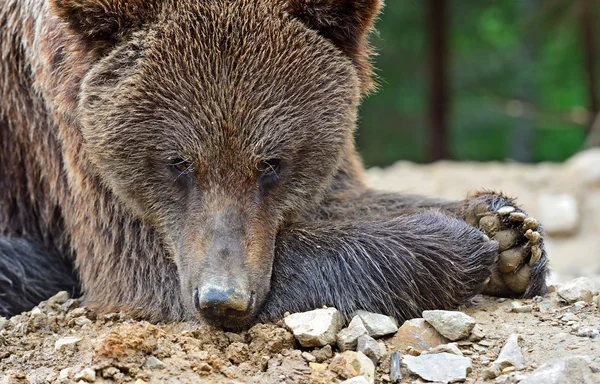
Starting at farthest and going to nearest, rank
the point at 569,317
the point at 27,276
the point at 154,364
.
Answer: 1. the point at 27,276
2. the point at 569,317
3. the point at 154,364

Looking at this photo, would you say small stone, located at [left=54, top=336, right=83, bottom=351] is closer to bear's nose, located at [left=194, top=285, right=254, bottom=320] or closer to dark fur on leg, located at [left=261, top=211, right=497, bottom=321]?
bear's nose, located at [left=194, top=285, right=254, bottom=320]

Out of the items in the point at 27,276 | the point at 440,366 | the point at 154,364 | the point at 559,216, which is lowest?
the point at 27,276

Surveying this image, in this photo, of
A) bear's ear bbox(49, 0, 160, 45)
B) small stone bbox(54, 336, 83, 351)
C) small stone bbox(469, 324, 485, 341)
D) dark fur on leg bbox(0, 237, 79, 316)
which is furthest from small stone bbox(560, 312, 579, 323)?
dark fur on leg bbox(0, 237, 79, 316)

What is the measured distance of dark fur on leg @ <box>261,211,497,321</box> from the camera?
362 cm

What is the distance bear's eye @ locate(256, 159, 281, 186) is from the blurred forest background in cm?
1031

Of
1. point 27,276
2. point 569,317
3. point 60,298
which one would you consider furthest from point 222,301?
point 27,276

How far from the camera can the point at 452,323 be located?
11.0 feet

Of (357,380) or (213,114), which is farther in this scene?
(213,114)

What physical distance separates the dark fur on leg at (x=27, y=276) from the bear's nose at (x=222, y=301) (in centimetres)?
166

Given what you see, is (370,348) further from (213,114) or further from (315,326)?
(213,114)

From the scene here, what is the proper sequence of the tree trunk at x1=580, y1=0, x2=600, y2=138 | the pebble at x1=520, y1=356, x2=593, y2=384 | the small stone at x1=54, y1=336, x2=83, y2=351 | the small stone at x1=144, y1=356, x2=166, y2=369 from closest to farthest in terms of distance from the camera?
the pebble at x1=520, y1=356, x2=593, y2=384 < the small stone at x1=144, y1=356, x2=166, y2=369 < the small stone at x1=54, y1=336, x2=83, y2=351 < the tree trunk at x1=580, y1=0, x2=600, y2=138

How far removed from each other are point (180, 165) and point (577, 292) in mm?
1880

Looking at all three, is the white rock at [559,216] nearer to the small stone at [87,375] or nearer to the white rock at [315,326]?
the white rock at [315,326]

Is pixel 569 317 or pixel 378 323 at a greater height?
pixel 569 317
